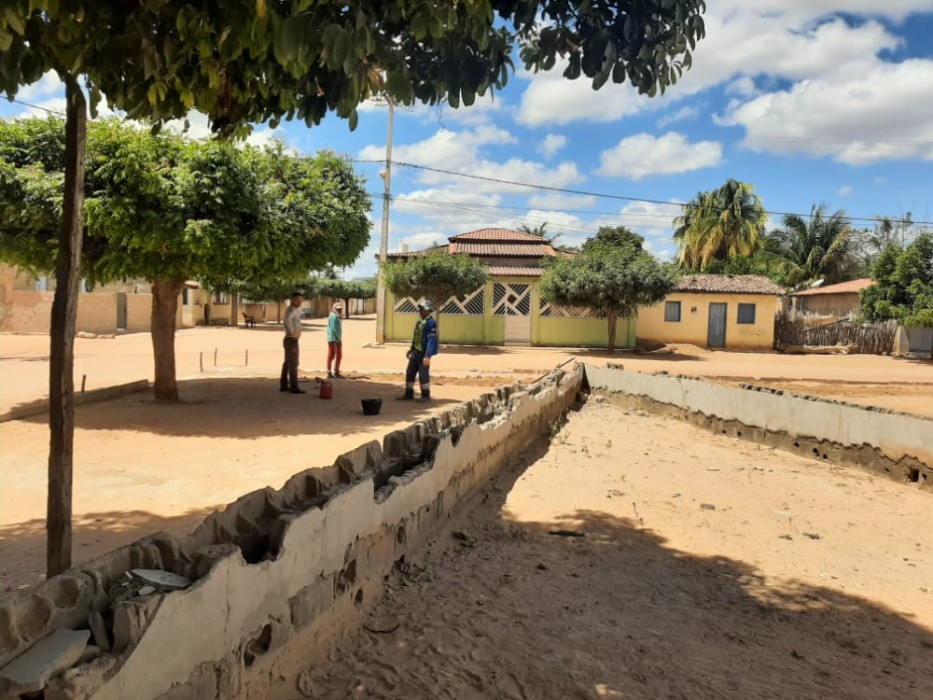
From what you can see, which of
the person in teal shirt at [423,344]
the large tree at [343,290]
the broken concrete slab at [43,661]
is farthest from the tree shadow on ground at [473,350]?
the large tree at [343,290]

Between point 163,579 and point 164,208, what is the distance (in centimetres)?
758

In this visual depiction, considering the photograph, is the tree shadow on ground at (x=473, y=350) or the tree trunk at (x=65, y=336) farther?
the tree shadow on ground at (x=473, y=350)

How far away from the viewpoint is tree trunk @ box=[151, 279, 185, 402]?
10.8m

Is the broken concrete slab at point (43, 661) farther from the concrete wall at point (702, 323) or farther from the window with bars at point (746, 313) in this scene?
the window with bars at point (746, 313)

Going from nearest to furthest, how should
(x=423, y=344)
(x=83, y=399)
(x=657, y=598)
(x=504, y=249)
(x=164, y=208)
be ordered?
(x=657, y=598), (x=164, y=208), (x=83, y=399), (x=423, y=344), (x=504, y=249)

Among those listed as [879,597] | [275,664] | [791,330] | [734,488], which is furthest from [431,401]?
[791,330]

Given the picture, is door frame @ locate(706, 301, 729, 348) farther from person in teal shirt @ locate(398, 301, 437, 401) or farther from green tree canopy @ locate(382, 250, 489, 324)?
person in teal shirt @ locate(398, 301, 437, 401)

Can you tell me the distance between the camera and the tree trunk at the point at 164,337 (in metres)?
10.8

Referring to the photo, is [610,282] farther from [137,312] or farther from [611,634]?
[137,312]

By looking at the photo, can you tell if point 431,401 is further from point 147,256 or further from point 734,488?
point 734,488

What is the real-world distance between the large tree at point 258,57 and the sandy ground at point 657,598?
1889mm

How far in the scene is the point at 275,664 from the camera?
272cm

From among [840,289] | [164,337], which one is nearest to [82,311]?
[164,337]

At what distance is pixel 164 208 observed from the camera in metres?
8.75
